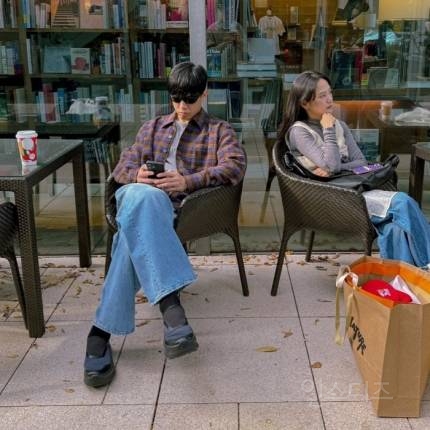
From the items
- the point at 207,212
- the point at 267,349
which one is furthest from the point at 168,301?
the point at 207,212

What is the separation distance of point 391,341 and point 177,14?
2.38 m

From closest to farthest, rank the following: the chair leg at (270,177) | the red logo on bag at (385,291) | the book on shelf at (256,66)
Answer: the red logo on bag at (385,291) → the book on shelf at (256,66) → the chair leg at (270,177)

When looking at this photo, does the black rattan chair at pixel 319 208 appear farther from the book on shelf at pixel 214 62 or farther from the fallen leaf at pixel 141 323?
the book on shelf at pixel 214 62

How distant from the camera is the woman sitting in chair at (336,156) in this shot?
95.9 inches

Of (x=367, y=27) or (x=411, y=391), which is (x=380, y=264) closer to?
(x=411, y=391)

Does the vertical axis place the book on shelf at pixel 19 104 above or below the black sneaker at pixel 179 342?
above

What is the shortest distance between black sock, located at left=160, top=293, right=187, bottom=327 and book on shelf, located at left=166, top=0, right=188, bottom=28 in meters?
1.86

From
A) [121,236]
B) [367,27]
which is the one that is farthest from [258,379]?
[367,27]

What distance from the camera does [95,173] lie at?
398 centimetres

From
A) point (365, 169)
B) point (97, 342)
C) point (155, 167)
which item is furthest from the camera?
point (365, 169)

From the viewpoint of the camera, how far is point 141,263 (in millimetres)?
2248

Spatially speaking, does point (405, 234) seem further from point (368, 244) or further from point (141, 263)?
point (141, 263)

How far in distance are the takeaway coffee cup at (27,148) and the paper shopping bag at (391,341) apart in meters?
1.44

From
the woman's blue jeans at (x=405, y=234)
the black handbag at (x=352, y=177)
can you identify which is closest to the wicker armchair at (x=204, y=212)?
the black handbag at (x=352, y=177)
